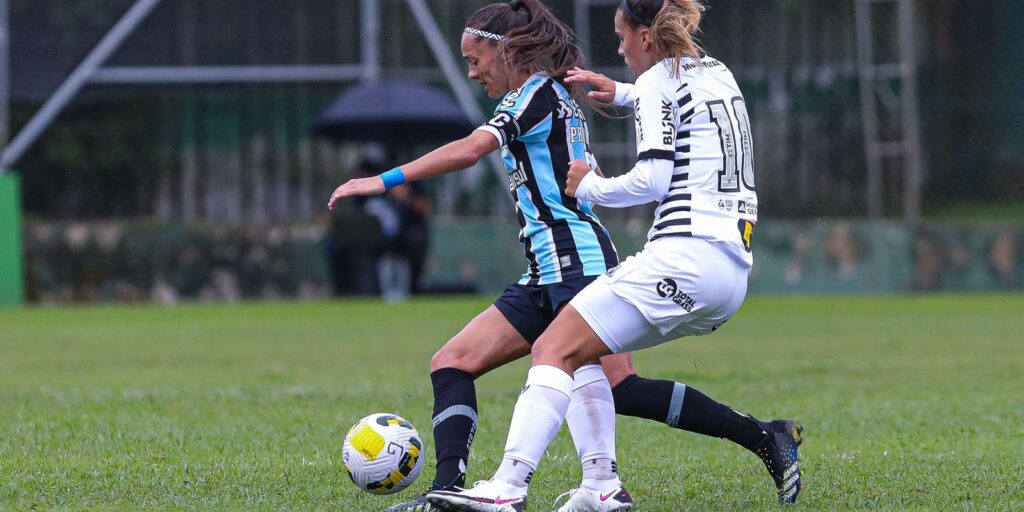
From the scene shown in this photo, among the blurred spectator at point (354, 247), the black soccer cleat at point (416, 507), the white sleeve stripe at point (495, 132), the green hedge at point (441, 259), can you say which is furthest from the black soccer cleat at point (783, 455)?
the green hedge at point (441, 259)

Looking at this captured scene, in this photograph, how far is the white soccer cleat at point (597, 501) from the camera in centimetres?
516

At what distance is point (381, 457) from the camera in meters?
5.27

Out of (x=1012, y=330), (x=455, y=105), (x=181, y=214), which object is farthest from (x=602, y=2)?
(x=1012, y=330)

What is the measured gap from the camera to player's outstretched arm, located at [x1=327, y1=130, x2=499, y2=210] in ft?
15.6

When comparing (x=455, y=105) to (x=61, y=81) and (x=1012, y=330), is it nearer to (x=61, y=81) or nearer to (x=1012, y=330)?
(x=61, y=81)

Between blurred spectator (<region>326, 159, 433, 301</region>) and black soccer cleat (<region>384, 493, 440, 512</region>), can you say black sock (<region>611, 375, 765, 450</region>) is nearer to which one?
black soccer cleat (<region>384, 493, 440, 512</region>)

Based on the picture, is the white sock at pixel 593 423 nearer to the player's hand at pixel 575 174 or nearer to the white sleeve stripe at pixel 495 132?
the player's hand at pixel 575 174

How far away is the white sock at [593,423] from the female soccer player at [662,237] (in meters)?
0.48

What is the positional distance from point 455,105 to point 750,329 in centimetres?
623

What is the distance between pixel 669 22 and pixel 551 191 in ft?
2.49

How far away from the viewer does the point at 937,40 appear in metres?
19.6

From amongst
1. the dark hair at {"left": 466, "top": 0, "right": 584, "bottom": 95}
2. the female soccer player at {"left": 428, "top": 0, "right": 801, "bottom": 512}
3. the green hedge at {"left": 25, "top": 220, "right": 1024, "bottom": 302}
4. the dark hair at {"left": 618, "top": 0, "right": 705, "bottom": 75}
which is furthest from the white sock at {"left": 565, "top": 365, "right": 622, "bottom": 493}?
the green hedge at {"left": 25, "top": 220, "right": 1024, "bottom": 302}

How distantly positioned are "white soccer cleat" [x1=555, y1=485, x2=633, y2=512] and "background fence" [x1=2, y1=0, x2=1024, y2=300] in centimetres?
1377

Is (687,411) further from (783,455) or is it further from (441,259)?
(441,259)
